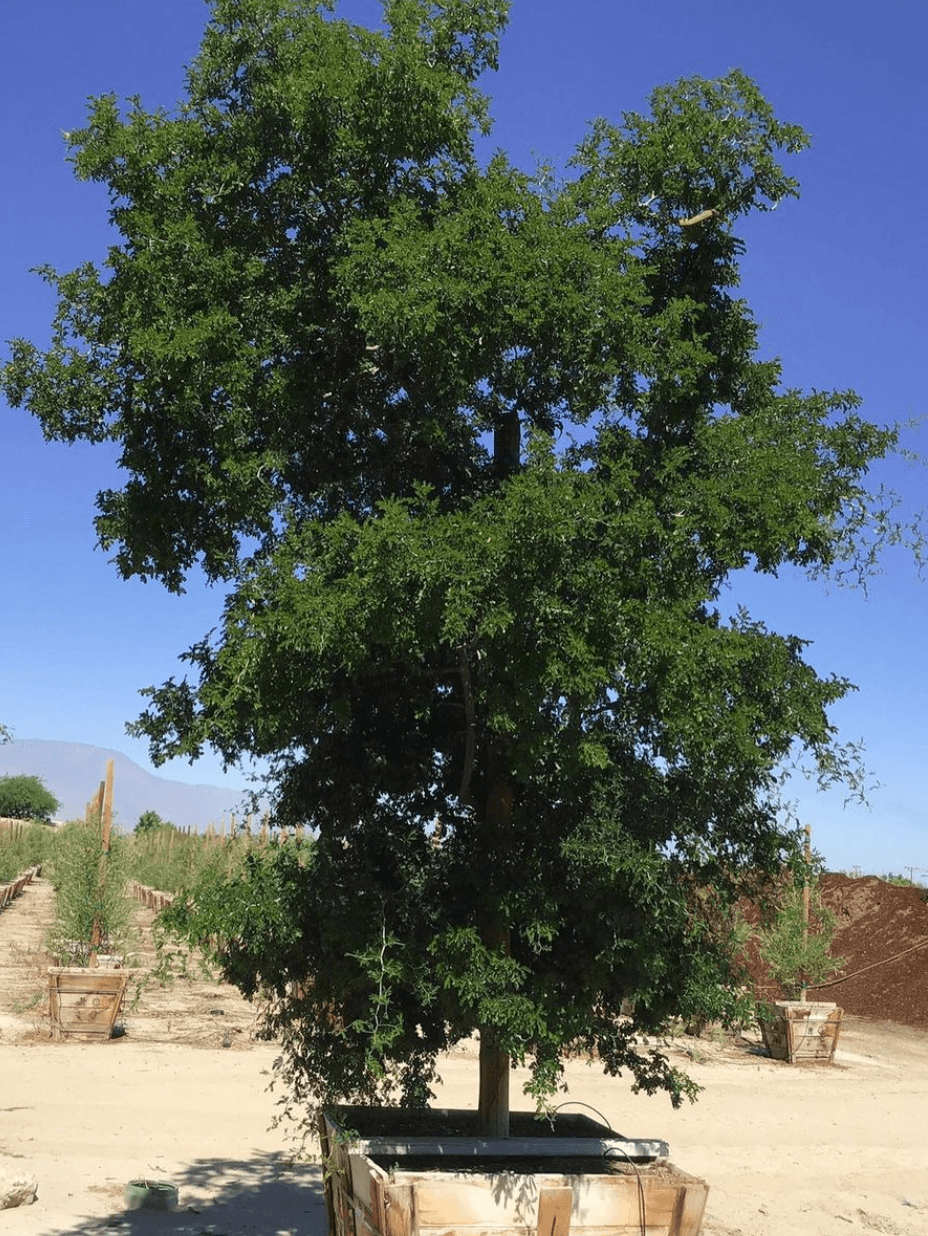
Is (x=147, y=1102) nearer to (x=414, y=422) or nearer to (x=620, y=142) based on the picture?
(x=414, y=422)

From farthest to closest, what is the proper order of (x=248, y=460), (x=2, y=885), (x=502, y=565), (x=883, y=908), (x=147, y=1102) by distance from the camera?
(x=2, y=885) → (x=883, y=908) → (x=147, y=1102) → (x=248, y=460) → (x=502, y=565)

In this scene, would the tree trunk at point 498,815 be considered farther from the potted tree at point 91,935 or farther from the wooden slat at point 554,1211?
the potted tree at point 91,935

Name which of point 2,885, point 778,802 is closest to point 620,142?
point 778,802

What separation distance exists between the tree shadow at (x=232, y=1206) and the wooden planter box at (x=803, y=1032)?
32.4 feet

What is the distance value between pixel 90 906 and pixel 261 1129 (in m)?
6.78

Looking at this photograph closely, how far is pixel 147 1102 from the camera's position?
1249cm

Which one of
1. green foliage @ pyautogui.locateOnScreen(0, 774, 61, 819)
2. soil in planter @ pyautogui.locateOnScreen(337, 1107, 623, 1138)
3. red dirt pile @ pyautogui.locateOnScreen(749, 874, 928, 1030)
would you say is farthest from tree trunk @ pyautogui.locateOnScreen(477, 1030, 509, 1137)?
green foliage @ pyautogui.locateOnScreen(0, 774, 61, 819)

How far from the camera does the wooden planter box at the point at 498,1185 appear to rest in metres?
6.02

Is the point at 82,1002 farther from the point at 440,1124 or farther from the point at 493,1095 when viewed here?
the point at 493,1095

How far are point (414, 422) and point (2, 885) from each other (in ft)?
114

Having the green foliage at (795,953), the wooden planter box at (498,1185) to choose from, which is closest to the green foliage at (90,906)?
the green foliage at (795,953)

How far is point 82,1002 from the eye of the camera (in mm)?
16109

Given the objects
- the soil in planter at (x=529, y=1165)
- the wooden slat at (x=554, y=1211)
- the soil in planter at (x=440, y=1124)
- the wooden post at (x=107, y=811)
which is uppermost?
the wooden post at (x=107, y=811)

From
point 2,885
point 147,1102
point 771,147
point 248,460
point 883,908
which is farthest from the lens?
point 2,885
